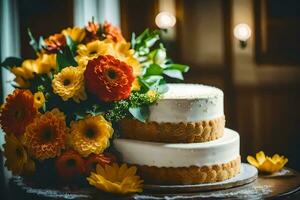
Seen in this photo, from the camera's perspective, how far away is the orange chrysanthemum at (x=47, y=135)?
90.5 inches

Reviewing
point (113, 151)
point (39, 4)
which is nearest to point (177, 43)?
point (39, 4)

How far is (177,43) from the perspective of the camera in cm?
568

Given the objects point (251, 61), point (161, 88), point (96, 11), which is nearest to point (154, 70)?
point (161, 88)

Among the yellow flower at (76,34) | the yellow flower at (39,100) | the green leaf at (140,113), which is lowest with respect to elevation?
the green leaf at (140,113)

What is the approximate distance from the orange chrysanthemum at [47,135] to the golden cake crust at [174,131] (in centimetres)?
25

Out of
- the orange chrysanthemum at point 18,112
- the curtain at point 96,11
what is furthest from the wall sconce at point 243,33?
the orange chrysanthemum at point 18,112

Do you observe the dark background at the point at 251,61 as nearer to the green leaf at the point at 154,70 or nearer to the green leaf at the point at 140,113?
the green leaf at the point at 154,70

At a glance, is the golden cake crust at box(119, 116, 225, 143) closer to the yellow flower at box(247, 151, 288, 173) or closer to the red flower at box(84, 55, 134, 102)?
the red flower at box(84, 55, 134, 102)

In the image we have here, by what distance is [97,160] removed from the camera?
2.30 m

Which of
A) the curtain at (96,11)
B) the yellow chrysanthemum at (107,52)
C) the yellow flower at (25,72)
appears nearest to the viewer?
the yellow chrysanthemum at (107,52)

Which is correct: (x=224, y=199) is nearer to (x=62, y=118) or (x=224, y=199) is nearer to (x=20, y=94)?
(x=62, y=118)

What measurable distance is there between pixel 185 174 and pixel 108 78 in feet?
1.52

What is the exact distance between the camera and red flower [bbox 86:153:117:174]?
229 cm

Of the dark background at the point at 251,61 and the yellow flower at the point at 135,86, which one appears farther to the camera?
the dark background at the point at 251,61
